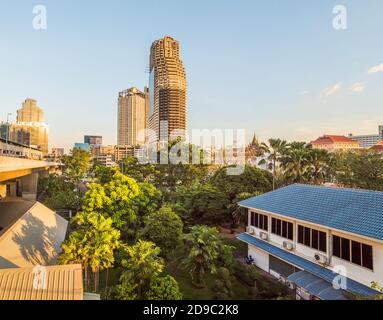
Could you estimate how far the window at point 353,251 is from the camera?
13156mm

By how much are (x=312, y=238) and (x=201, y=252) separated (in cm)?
700

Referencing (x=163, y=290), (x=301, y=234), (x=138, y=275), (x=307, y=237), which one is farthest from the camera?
(x=301, y=234)

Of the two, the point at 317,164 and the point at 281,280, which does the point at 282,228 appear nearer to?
the point at 281,280

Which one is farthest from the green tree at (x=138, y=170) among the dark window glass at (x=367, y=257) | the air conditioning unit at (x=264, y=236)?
the dark window glass at (x=367, y=257)

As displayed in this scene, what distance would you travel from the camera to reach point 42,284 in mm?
8461

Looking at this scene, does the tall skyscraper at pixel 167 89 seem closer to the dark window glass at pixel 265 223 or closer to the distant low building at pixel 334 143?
the distant low building at pixel 334 143

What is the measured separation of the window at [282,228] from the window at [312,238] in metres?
0.82

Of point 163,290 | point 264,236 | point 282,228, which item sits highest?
point 282,228

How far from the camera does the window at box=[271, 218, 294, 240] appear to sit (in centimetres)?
1840

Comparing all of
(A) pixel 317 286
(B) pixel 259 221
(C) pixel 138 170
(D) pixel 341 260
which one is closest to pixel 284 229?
(B) pixel 259 221

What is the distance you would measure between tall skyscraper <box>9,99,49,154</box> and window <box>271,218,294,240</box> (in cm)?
15571

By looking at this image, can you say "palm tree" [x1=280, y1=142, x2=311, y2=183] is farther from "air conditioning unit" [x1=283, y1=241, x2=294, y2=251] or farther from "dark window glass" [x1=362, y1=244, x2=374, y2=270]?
"dark window glass" [x1=362, y1=244, x2=374, y2=270]
